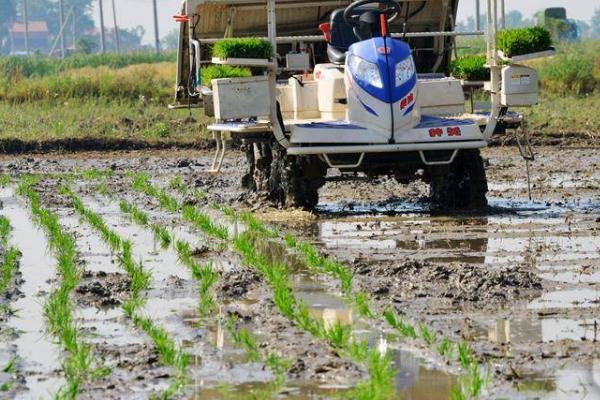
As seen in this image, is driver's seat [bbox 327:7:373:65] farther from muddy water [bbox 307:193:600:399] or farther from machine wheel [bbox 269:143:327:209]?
muddy water [bbox 307:193:600:399]

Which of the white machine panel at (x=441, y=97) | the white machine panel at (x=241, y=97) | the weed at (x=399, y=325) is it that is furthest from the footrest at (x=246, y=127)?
the weed at (x=399, y=325)

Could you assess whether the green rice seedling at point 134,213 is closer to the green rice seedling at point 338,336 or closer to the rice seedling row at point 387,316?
the rice seedling row at point 387,316

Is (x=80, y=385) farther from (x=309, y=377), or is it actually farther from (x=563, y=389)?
(x=563, y=389)

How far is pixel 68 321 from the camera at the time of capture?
773cm

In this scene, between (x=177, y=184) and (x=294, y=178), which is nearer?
(x=294, y=178)

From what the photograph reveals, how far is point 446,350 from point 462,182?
644cm

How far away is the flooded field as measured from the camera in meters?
6.45

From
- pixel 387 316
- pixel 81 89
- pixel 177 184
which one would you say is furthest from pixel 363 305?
pixel 81 89

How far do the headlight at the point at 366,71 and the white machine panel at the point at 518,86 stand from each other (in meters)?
1.16

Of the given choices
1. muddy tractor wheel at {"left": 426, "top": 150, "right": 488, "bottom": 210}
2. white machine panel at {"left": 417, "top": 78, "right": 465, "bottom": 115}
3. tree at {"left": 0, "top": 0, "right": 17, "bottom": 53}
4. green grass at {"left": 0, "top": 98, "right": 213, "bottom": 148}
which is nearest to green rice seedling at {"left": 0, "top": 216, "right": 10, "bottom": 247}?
muddy tractor wheel at {"left": 426, "top": 150, "right": 488, "bottom": 210}

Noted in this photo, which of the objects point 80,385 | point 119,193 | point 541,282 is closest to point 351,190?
point 119,193

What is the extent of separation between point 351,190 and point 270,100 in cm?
313

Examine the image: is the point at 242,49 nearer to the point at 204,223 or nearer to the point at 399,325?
the point at 204,223

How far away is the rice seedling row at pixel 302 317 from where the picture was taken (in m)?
6.14
